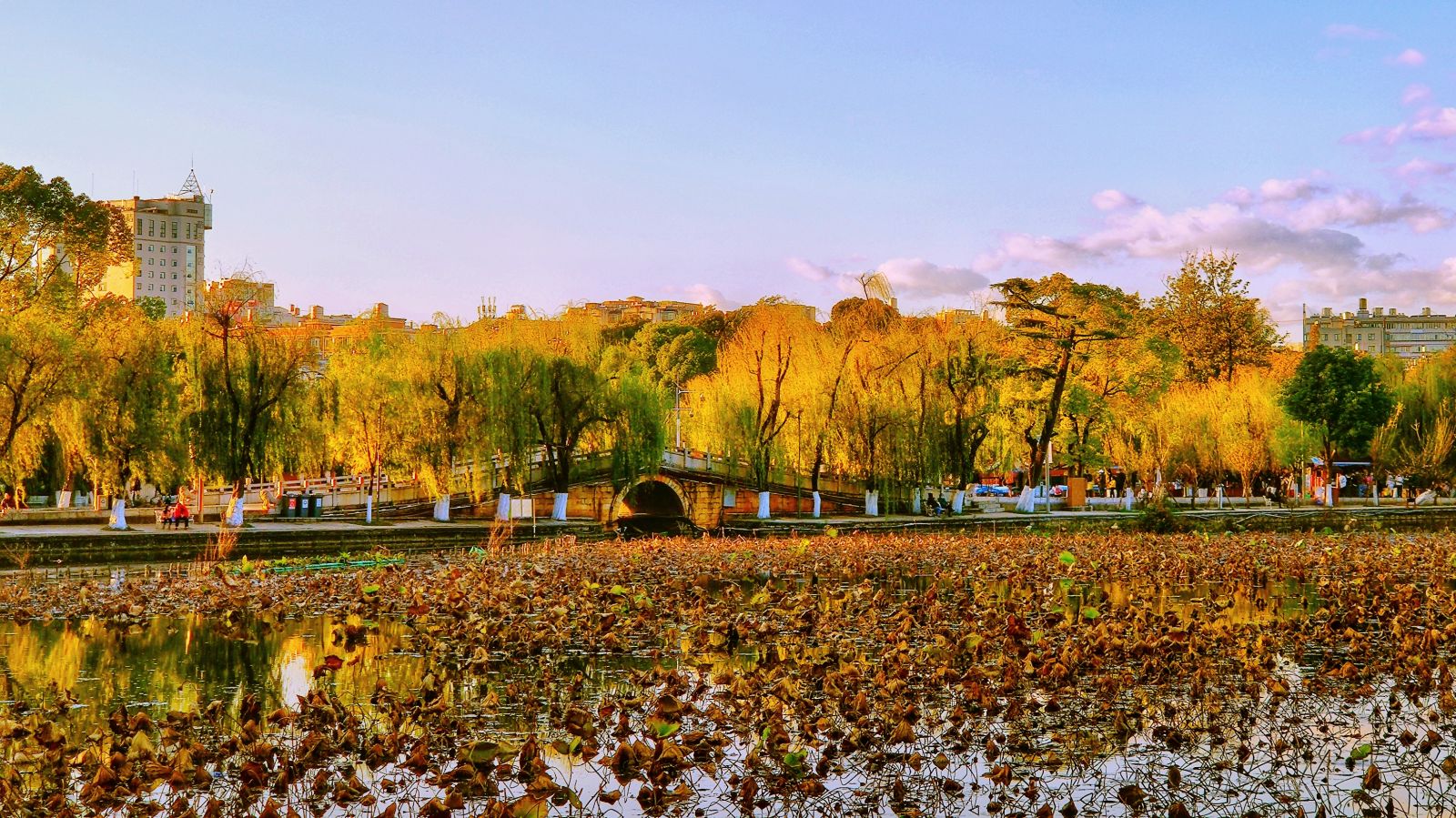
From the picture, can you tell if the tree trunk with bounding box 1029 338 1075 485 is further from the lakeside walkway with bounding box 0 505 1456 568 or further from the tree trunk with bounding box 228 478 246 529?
the tree trunk with bounding box 228 478 246 529

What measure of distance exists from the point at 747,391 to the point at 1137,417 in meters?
17.2

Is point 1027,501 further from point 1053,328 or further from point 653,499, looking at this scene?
point 653,499

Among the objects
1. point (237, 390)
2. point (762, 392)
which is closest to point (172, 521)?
point (237, 390)

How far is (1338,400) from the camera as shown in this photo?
60844 mm

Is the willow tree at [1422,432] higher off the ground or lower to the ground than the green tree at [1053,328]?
lower

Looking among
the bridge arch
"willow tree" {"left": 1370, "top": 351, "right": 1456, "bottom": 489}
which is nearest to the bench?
the bridge arch

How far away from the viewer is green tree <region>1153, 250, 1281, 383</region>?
71562 mm

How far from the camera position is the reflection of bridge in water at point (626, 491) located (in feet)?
141

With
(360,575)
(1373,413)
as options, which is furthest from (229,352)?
(1373,413)

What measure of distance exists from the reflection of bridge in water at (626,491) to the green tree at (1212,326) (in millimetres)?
28041

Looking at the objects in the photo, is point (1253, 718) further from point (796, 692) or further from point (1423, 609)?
point (1423, 609)

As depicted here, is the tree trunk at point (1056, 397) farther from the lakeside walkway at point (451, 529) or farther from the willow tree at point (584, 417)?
the willow tree at point (584, 417)

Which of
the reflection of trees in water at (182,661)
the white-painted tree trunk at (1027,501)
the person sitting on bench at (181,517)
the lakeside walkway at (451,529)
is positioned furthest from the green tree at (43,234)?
the white-painted tree trunk at (1027,501)

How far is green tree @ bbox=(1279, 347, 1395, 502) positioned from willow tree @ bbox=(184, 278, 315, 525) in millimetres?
43273
